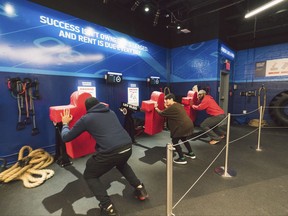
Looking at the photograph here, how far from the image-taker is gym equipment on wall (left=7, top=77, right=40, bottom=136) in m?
2.86

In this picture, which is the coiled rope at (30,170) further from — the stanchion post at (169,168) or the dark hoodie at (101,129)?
the stanchion post at (169,168)

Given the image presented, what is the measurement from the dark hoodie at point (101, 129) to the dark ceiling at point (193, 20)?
3.06m

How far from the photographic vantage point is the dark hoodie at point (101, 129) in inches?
68.1

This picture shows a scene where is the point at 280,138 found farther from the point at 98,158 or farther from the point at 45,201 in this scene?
the point at 45,201

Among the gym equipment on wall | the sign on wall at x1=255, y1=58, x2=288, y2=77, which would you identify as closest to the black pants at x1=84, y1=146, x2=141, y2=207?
the gym equipment on wall

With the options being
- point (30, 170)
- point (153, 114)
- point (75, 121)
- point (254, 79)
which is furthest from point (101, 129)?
point (254, 79)

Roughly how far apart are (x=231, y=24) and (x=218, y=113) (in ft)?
13.0

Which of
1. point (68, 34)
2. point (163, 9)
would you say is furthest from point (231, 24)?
point (68, 34)

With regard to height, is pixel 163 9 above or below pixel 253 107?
above

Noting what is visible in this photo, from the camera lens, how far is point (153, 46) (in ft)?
18.7

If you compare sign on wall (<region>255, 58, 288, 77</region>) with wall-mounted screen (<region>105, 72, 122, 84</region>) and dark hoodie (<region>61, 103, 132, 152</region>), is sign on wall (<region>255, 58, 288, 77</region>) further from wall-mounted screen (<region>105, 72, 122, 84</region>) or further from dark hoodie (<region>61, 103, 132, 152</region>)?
dark hoodie (<region>61, 103, 132, 152</region>)

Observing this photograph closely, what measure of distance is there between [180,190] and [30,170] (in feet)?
7.96

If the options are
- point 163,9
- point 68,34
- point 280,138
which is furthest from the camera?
point 163,9

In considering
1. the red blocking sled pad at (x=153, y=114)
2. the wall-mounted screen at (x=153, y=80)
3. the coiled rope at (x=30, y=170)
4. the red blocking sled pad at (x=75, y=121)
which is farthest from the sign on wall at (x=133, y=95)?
the coiled rope at (x=30, y=170)
